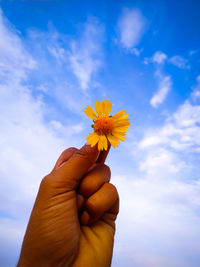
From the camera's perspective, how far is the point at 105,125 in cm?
237

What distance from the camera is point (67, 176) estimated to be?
2225mm

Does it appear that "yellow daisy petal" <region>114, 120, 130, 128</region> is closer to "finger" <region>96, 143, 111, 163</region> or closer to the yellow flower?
the yellow flower

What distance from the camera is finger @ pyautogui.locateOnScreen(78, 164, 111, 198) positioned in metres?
2.27

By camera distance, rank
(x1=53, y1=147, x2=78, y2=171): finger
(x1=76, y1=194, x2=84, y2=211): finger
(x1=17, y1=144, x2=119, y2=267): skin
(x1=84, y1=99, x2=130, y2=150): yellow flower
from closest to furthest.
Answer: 1. (x1=17, y1=144, x2=119, y2=267): skin
2. (x1=76, y1=194, x2=84, y2=211): finger
3. (x1=84, y1=99, x2=130, y2=150): yellow flower
4. (x1=53, y1=147, x2=78, y2=171): finger

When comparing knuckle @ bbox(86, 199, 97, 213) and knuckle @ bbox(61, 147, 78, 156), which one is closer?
knuckle @ bbox(86, 199, 97, 213)

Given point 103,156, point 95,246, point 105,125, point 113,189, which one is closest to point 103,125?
point 105,125

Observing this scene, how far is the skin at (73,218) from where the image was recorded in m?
2.03

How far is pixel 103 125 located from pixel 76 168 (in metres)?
0.57

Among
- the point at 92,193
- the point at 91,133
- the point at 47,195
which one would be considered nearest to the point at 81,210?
the point at 92,193

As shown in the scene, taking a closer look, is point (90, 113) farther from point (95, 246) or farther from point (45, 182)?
point (95, 246)

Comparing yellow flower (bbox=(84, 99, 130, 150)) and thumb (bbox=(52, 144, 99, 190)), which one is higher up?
yellow flower (bbox=(84, 99, 130, 150))

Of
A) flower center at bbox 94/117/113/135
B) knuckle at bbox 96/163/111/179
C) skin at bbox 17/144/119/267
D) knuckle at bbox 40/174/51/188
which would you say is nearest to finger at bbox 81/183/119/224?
skin at bbox 17/144/119/267

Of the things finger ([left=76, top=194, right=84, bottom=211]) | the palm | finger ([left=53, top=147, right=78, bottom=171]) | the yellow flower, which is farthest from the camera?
finger ([left=53, top=147, right=78, bottom=171])

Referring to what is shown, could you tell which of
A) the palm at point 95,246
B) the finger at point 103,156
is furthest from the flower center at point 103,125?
the palm at point 95,246
